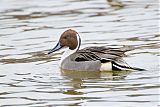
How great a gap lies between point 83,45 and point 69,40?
1611 mm

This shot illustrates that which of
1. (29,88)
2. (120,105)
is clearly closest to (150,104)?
(120,105)

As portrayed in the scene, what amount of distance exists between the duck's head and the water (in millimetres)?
350

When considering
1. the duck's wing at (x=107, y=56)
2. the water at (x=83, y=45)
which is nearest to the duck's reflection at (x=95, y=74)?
the water at (x=83, y=45)

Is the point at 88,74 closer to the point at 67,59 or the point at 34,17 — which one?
the point at 67,59

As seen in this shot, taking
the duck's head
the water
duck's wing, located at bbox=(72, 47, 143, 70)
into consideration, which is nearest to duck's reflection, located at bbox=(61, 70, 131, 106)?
the water

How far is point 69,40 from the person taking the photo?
11.9 metres

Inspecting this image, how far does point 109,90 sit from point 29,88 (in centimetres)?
111

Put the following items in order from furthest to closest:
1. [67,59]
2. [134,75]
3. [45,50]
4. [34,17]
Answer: [34,17] → [45,50] → [67,59] → [134,75]

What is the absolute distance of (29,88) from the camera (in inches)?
395

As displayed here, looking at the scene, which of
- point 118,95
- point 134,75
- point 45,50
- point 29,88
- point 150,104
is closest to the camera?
point 150,104

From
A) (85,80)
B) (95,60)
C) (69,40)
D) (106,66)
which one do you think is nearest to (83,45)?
(69,40)

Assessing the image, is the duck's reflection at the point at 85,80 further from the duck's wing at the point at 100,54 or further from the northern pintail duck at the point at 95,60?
the duck's wing at the point at 100,54

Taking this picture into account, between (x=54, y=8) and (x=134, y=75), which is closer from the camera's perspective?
(x=134, y=75)

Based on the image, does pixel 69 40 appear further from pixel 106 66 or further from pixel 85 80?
pixel 85 80
